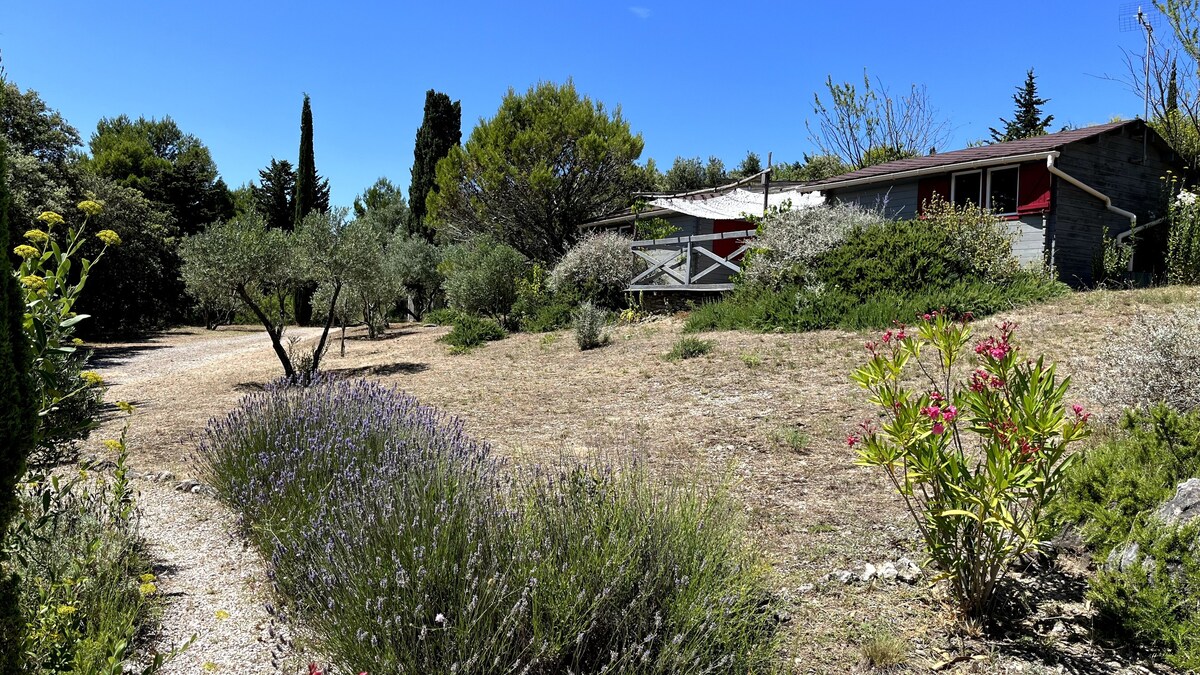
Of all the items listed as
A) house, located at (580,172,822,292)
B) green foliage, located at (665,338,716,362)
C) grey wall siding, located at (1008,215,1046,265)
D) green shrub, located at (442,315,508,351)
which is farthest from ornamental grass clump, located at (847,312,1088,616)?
grey wall siding, located at (1008,215,1046,265)

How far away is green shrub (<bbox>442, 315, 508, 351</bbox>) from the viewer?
16078 millimetres

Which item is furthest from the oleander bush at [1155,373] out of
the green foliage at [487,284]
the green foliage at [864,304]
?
the green foliage at [487,284]

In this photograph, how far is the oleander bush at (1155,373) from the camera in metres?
4.95

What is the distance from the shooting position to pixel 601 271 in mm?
19406

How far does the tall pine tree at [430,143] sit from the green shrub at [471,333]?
21.7 metres

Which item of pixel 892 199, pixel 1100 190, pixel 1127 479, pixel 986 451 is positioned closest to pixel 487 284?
pixel 892 199

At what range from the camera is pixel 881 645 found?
2637 mm

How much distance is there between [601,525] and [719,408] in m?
5.05

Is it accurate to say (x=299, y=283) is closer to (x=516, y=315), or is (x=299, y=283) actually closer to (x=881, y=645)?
(x=516, y=315)

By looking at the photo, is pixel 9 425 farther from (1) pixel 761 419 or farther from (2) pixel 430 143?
(2) pixel 430 143

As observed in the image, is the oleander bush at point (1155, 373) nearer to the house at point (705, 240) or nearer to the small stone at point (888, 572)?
the small stone at point (888, 572)

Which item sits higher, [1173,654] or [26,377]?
[26,377]

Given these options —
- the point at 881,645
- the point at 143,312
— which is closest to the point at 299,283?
the point at 881,645

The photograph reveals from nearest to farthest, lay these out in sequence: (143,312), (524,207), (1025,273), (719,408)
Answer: (719,408) < (1025,273) < (524,207) < (143,312)
